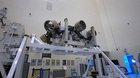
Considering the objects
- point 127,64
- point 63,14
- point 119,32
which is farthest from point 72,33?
point 119,32

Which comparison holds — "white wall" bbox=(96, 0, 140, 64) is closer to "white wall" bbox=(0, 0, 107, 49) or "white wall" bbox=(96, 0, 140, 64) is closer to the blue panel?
"white wall" bbox=(0, 0, 107, 49)

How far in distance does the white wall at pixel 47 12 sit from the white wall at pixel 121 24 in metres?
0.40

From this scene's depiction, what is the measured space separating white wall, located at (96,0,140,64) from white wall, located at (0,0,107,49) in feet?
1.33

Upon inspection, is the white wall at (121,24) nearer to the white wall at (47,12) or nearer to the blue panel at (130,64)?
the white wall at (47,12)

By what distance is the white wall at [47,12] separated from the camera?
4.37 m

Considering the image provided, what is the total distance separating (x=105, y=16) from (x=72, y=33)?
3.67 meters

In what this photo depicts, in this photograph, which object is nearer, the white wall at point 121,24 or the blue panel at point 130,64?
the blue panel at point 130,64

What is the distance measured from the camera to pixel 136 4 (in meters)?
4.56

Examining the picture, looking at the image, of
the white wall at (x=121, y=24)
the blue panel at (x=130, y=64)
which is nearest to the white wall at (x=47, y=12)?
the white wall at (x=121, y=24)

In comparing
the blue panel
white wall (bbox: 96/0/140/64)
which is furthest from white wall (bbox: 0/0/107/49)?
the blue panel

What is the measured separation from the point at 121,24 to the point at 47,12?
9.84 feet

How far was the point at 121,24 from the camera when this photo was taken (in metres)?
5.12

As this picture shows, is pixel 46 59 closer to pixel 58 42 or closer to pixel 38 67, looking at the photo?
pixel 38 67

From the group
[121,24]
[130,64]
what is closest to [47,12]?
[121,24]
